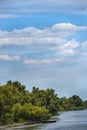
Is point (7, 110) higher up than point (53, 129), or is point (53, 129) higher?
point (7, 110)

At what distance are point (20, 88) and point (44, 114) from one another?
30.7 meters

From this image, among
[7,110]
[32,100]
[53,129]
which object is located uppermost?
[32,100]

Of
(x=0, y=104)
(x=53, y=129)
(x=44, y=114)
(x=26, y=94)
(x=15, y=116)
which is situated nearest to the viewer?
(x=53, y=129)

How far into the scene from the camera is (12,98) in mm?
110938

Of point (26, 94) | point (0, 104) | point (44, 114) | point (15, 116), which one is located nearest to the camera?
point (0, 104)

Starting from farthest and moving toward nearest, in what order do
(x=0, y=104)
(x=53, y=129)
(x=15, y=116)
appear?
(x=15, y=116), (x=0, y=104), (x=53, y=129)

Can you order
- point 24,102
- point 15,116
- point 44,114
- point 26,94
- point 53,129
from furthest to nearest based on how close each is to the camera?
point 26,94, point 24,102, point 44,114, point 15,116, point 53,129

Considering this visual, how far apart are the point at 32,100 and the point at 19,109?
35525mm

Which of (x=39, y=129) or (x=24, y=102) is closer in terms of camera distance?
(x=39, y=129)

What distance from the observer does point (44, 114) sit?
133 m

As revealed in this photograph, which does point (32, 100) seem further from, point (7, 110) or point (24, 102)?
point (7, 110)

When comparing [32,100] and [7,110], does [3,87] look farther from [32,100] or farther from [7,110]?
[32,100]

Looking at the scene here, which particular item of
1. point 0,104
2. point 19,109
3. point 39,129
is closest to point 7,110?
point 0,104

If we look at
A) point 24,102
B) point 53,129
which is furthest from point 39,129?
point 24,102
